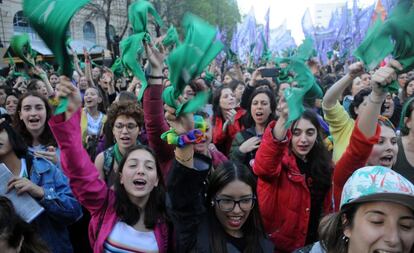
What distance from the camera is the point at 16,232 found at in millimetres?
1973

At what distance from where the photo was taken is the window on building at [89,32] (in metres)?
32.5

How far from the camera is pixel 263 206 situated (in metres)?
2.63

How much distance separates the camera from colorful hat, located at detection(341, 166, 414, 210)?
1.59 meters

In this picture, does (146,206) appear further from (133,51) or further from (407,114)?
(407,114)

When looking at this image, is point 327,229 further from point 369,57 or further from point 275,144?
point 369,57

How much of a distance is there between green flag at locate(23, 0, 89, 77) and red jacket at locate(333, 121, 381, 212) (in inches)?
59.7

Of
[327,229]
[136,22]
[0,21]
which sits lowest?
[327,229]

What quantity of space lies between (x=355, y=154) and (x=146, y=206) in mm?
1280

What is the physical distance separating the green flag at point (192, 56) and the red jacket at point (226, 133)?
257cm

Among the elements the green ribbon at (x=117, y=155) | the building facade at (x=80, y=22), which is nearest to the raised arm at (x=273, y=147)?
the green ribbon at (x=117, y=155)

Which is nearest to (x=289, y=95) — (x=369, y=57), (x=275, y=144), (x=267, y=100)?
(x=275, y=144)

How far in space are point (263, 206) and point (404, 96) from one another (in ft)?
13.8

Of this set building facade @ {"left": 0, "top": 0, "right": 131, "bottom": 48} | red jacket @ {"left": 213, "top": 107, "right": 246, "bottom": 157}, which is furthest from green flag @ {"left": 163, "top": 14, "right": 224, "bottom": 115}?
building facade @ {"left": 0, "top": 0, "right": 131, "bottom": 48}

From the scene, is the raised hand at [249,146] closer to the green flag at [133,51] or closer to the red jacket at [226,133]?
the red jacket at [226,133]
